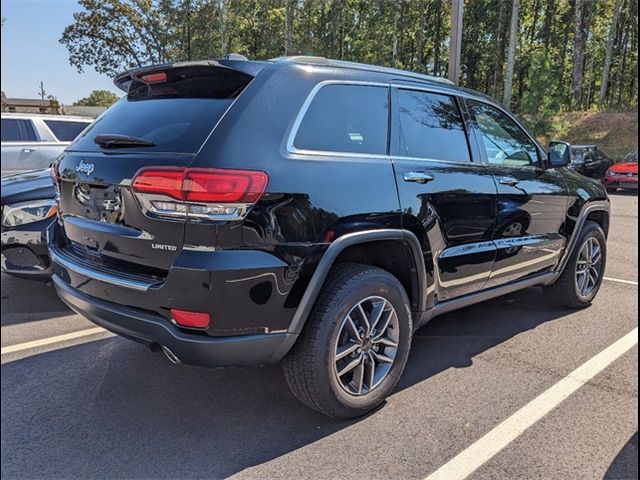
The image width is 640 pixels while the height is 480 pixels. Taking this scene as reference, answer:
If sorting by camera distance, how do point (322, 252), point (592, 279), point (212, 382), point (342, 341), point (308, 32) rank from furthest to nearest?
1. point (308, 32)
2. point (592, 279)
3. point (212, 382)
4. point (342, 341)
5. point (322, 252)

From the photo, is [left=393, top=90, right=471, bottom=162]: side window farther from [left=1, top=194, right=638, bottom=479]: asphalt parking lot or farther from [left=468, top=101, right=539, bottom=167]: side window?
[left=1, top=194, right=638, bottom=479]: asphalt parking lot

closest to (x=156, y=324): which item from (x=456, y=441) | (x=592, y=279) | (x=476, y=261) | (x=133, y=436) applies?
(x=133, y=436)

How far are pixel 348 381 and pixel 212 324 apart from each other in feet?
3.07

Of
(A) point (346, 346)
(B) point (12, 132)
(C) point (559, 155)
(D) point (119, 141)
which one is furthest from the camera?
(B) point (12, 132)

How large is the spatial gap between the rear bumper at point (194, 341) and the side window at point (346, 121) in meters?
0.95

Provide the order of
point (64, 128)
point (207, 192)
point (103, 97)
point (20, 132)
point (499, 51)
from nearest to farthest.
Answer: point (207, 192)
point (103, 97)
point (499, 51)
point (20, 132)
point (64, 128)

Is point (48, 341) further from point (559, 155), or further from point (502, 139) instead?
point (559, 155)

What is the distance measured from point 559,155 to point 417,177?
201cm

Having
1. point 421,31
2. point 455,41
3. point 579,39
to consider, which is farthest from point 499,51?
point 421,31

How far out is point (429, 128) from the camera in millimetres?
3279

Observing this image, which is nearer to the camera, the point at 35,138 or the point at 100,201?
the point at 100,201

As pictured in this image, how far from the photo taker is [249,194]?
7.20ft

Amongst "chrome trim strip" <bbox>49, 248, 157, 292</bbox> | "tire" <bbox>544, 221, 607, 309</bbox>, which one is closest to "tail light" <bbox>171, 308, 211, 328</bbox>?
"chrome trim strip" <bbox>49, 248, 157, 292</bbox>

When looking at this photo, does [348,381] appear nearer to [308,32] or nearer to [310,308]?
[310,308]
